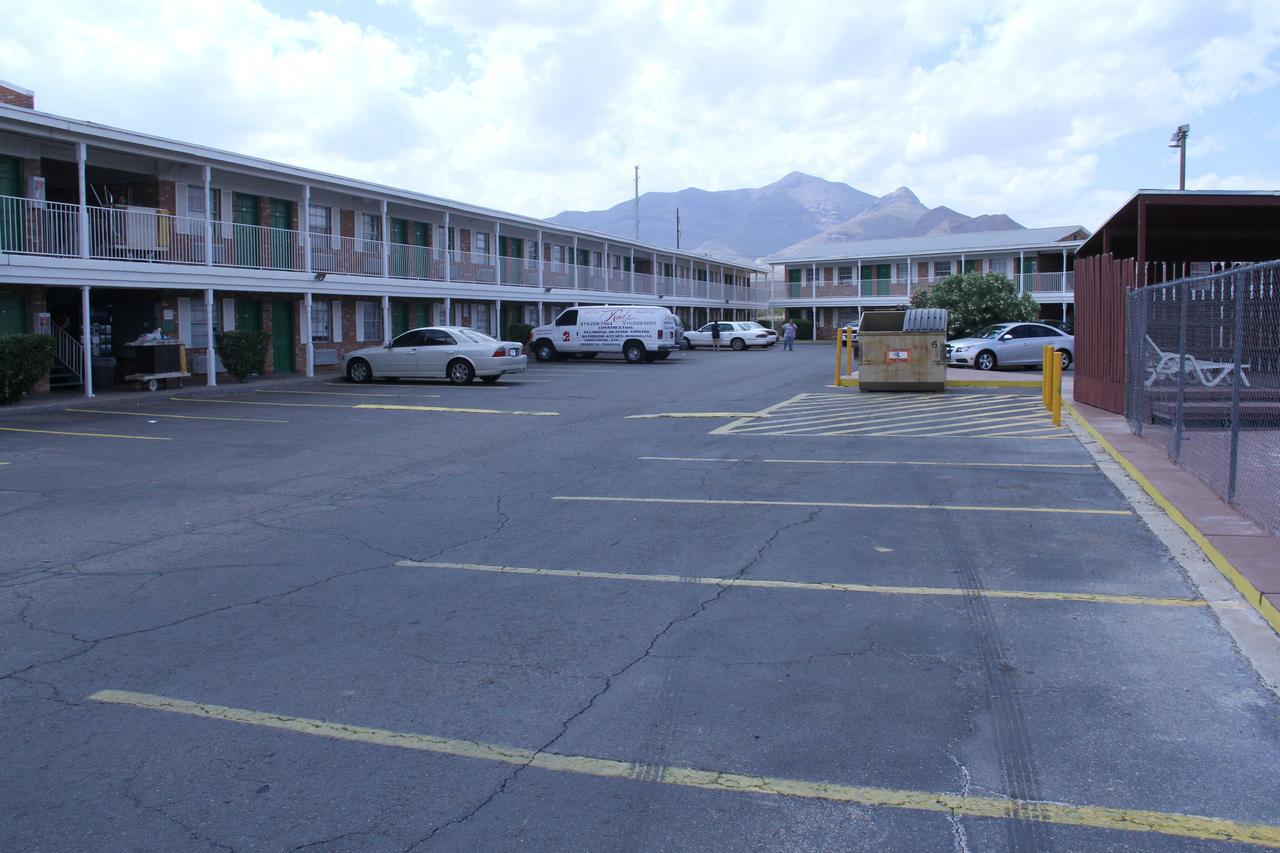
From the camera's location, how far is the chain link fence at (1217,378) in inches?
321

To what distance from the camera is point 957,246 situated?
183ft

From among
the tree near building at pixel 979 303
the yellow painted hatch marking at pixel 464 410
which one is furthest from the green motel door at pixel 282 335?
the tree near building at pixel 979 303

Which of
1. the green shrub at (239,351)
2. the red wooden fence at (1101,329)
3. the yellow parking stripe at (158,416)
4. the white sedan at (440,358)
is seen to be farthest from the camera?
Result: the white sedan at (440,358)

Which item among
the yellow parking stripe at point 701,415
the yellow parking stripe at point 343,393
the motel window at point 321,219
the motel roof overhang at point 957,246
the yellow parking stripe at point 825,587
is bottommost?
the yellow parking stripe at point 825,587

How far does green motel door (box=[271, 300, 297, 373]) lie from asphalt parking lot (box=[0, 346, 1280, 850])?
59.7 feet

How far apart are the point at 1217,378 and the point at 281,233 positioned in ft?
73.8

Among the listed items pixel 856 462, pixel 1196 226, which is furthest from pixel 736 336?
pixel 856 462

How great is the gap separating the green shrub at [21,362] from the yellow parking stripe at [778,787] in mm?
17089

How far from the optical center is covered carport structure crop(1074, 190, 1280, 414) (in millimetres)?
14758

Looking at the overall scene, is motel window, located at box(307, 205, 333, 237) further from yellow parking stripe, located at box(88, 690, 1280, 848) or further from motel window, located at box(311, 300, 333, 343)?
yellow parking stripe, located at box(88, 690, 1280, 848)

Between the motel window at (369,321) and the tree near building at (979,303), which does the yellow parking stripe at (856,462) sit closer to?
the motel window at (369,321)

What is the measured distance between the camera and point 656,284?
52.0 m

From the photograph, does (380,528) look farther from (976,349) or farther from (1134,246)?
(976,349)

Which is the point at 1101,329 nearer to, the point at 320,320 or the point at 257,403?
the point at 257,403
